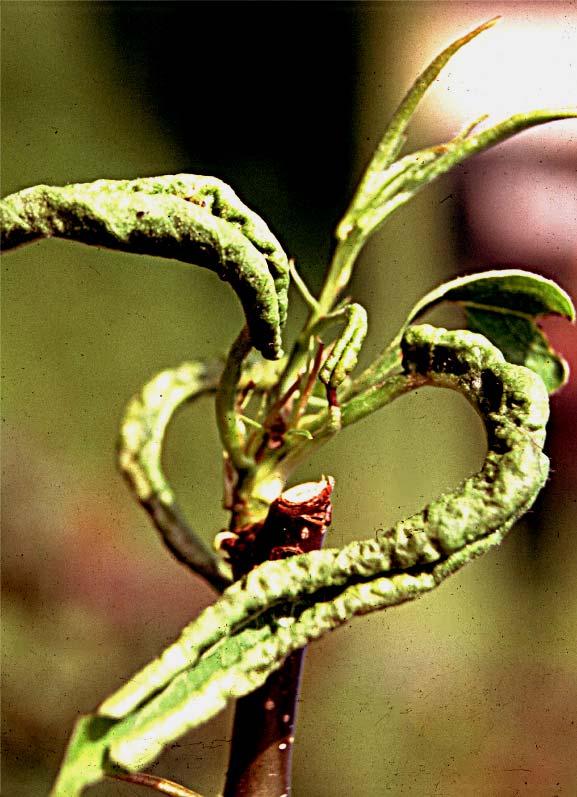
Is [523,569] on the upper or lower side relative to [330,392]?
lower

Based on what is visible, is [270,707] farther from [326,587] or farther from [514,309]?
[514,309]

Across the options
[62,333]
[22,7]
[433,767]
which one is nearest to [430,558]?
[433,767]

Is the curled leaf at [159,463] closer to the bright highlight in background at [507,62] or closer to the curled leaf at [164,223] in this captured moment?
the curled leaf at [164,223]

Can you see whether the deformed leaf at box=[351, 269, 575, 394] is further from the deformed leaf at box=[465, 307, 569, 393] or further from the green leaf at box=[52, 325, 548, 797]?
the green leaf at box=[52, 325, 548, 797]

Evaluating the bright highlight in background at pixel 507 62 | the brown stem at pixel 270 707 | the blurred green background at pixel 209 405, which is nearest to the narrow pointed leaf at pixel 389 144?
the brown stem at pixel 270 707

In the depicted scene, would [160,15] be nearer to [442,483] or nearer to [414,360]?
[442,483]
